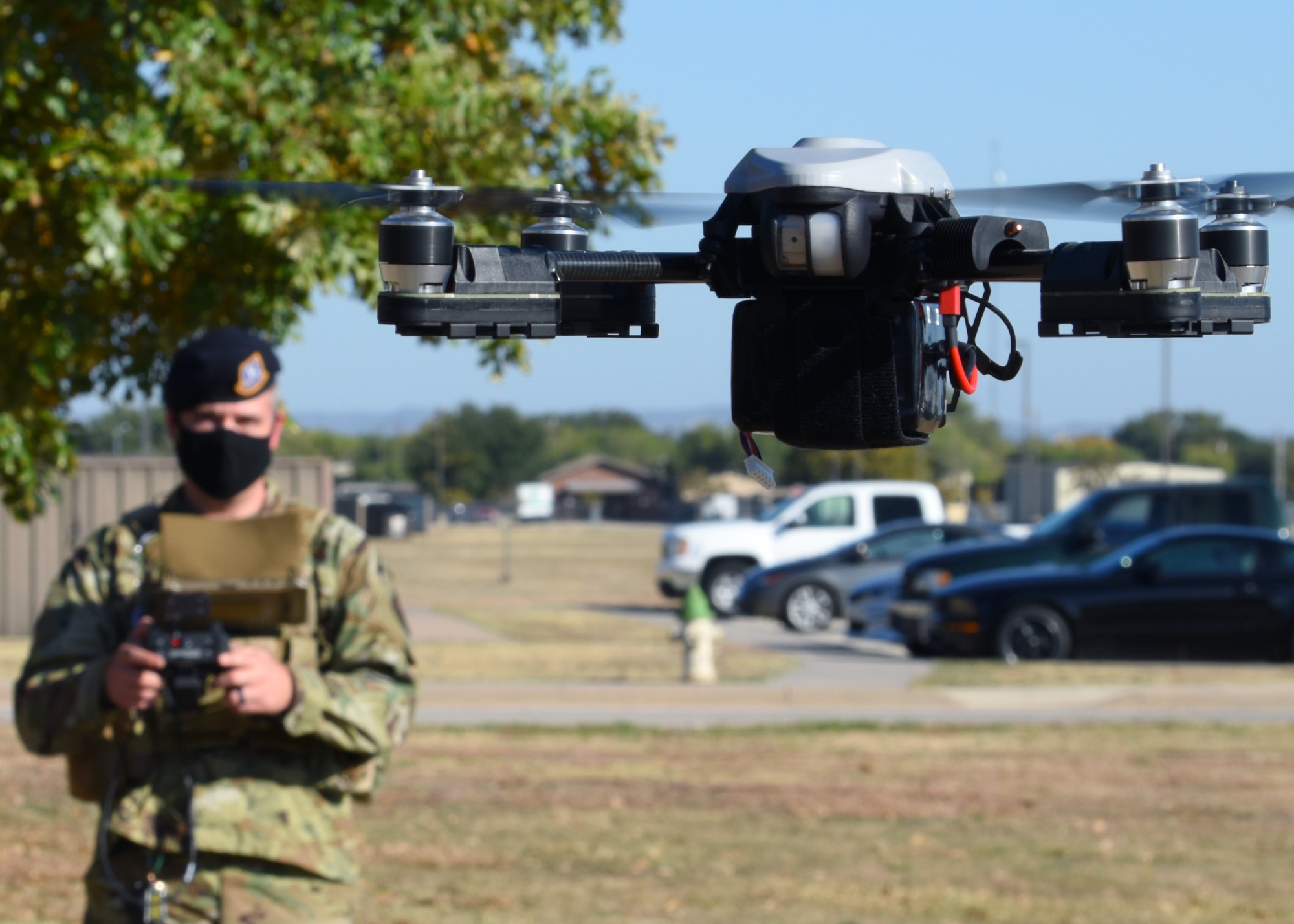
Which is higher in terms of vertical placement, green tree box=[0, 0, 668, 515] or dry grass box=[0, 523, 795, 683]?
green tree box=[0, 0, 668, 515]

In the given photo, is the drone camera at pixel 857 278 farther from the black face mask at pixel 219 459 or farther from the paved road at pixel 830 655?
the paved road at pixel 830 655

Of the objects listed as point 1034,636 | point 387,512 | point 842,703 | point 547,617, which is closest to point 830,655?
point 1034,636

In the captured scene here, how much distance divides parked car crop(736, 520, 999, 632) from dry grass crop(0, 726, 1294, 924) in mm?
10569

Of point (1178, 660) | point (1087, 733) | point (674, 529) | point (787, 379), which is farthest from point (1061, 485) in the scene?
point (787, 379)

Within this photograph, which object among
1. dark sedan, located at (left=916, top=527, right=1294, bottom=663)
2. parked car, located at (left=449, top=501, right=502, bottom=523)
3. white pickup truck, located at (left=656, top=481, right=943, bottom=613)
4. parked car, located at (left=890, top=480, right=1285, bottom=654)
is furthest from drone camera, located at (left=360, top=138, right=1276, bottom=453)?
parked car, located at (left=449, top=501, right=502, bottom=523)

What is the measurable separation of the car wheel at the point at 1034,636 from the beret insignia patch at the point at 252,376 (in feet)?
43.7

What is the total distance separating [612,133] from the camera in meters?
9.09

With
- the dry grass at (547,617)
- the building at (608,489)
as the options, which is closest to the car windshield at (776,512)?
the dry grass at (547,617)

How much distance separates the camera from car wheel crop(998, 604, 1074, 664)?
53.9ft

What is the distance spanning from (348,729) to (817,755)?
296 inches

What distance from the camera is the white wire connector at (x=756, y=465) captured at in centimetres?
212

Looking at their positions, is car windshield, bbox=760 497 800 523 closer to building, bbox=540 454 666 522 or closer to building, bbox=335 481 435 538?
building, bbox=335 481 435 538

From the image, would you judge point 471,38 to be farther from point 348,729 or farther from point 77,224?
point 348,729

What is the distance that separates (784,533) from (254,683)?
2246cm
